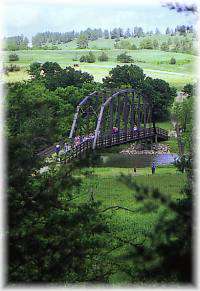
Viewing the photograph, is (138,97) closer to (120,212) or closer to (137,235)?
(120,212)

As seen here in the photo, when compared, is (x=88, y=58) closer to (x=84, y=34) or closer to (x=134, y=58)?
(x=134, y=58)

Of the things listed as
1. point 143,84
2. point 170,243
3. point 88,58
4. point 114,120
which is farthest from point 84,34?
point 170,243

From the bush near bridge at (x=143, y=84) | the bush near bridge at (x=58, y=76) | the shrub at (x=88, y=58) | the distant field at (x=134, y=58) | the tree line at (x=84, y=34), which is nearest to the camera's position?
the tree line at (x=84, y=34)

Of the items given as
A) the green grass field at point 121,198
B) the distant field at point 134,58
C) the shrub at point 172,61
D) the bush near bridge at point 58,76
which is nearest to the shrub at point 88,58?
the distant field at point 134,58

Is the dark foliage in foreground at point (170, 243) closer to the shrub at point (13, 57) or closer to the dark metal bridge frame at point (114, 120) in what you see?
the shrub at point (13, 57)

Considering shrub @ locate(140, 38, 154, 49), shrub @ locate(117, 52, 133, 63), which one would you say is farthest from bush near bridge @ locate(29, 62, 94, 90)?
shrub @ locate(140, 38, 154, 49)

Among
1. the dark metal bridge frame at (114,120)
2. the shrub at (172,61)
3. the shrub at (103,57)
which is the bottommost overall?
the dark metal bridge frame at (114,120)
